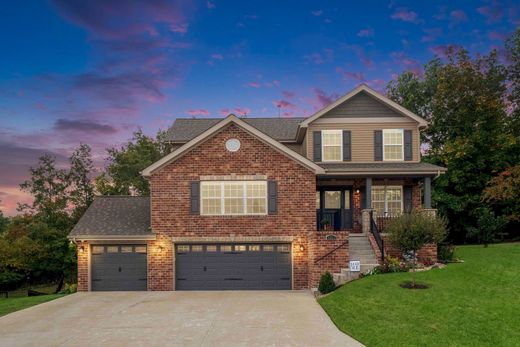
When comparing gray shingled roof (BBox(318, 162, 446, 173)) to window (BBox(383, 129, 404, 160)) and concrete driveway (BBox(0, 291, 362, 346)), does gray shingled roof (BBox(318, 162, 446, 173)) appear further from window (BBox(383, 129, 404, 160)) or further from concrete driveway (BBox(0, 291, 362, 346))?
concrete driveway (BBox(0, 291, 362, 346))

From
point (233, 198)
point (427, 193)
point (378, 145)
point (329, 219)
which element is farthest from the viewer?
point (329, 219)

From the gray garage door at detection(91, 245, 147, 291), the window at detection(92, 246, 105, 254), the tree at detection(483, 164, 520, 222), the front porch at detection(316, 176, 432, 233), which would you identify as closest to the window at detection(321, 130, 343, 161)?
the front porch at detection(316, 176, 432, 233)

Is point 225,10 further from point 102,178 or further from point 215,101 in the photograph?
point 102,178

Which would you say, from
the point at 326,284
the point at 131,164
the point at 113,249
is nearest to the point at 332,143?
the point at 326,284

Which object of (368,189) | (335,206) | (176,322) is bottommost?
(176,322)

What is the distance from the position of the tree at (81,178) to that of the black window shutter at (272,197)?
21260 millimetres

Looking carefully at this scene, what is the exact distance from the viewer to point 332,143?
67.8 ft

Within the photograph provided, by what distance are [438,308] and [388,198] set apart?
10.0 meters

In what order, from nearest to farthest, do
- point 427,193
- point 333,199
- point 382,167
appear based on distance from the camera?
1. point 427,193
2. point 382,167
3. point 333,199

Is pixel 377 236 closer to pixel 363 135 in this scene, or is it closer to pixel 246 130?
pixel 363 135

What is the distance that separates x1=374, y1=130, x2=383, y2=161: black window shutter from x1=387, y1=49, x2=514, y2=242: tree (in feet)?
34.9

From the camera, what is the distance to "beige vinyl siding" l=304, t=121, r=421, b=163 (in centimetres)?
2050

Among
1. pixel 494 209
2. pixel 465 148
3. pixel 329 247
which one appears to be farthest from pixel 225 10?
pixel 494 209

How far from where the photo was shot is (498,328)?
9469mm
